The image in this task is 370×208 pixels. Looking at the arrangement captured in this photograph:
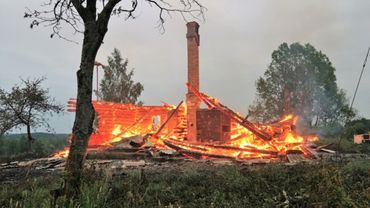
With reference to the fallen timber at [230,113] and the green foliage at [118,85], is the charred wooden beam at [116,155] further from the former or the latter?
the green foliage at [118,85]

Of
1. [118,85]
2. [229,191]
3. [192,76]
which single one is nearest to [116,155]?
[192,76]

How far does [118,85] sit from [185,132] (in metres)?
19.0

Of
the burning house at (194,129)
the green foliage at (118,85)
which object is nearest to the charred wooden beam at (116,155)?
the burning house at (194,129)

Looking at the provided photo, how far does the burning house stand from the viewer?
17984 millimetres

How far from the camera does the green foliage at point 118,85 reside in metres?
41.0

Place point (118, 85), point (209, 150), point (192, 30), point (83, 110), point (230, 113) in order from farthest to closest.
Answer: point (118, 85)
point (192, 30)
point (230, 113)
point (209, 150)
point (83, 110)

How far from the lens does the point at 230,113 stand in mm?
20641

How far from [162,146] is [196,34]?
8208 mm

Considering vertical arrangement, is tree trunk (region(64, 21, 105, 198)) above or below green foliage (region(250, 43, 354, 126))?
below

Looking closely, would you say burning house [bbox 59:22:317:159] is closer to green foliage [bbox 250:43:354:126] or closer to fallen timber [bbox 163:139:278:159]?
fallen timber [bbox 163:139:278:159]

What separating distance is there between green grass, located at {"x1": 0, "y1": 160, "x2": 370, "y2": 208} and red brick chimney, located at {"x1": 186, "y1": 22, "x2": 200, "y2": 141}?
519 inches

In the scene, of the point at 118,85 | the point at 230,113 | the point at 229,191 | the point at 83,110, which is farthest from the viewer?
the point at 118,85

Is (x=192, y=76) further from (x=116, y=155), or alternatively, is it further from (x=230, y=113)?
(x=116, y=155)

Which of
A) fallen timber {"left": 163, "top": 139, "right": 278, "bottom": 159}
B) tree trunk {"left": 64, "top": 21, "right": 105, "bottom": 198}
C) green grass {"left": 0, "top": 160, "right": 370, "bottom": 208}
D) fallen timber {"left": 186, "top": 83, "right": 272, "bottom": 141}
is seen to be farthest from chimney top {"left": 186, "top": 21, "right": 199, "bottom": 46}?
tree trunk {"left": 64, "top": 21, "right": 105, "bottom": 198}
